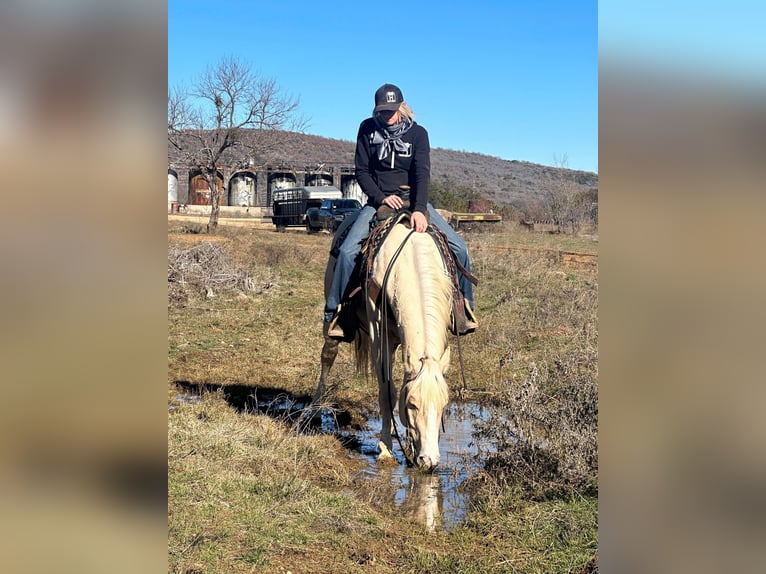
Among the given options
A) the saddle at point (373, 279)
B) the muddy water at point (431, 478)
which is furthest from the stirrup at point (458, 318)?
the muddy water at point (431, 478)

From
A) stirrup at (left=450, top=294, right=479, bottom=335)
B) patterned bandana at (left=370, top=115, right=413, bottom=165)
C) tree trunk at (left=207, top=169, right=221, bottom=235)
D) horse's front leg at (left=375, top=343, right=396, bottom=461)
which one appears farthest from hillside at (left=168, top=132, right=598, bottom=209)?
stirrup at (left=450, top=294, right=479, bottom=335)

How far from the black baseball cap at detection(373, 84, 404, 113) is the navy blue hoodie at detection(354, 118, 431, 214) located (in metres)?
0.26

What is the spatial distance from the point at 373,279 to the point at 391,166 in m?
1.32

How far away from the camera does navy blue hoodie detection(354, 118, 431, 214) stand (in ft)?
22.8

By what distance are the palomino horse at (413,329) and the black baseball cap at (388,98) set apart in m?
1.14

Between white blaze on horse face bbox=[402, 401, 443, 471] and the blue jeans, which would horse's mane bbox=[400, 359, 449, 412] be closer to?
white blaze on horse face bbox=[402, 401, 443, 471]

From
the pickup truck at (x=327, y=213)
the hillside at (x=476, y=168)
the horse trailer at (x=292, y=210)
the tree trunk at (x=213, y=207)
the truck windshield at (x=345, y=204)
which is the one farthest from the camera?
the hillside at (x=476, y=168)

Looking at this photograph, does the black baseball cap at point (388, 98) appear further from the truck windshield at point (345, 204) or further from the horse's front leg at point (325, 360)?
the truck windshield at point (345, 204)

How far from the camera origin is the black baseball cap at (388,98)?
6.89 meters

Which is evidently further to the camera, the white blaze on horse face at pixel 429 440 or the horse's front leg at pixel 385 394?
the horse's front leg at pixel 385 394

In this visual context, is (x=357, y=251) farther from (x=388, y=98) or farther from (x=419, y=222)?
(x=388, y=98)
